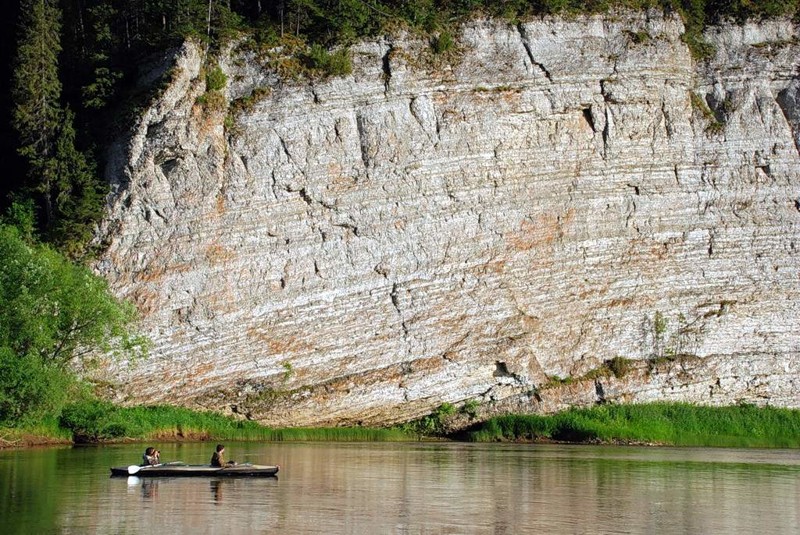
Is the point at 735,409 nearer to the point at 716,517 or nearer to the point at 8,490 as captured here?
the point at 716,517

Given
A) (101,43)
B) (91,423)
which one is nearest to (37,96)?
(101,43)

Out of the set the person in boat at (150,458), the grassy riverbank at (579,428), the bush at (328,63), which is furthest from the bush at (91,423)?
the bush at (328,63)

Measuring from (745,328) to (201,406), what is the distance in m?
20.4

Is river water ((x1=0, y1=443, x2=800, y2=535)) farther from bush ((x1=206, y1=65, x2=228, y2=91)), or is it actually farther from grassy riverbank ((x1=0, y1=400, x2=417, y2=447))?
bush ((x1=206, y1=65, x2=228, y2=91))

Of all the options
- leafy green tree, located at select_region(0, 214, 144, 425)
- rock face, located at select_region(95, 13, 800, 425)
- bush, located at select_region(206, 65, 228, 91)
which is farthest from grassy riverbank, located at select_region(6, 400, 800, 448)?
bush, located at select_region(206, 65, 228, 91)

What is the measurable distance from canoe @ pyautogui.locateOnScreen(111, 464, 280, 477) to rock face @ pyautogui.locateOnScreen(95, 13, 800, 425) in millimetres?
13614

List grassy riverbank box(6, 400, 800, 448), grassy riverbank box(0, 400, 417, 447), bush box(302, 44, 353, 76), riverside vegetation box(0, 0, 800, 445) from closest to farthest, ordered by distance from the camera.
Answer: riverside vegetation box(0, 0, 800, 445)
grassy riverbank box(0, 400, 417, 447)
grassy riverbank box(6, 400, 800, 448)
bush box(302, 44, 353, 76)

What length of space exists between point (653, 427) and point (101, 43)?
25.5m

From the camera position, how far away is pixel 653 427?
3906cm

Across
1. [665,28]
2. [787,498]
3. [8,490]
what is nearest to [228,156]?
[665,28]

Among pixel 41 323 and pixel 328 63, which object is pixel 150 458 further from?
pixel 328 63

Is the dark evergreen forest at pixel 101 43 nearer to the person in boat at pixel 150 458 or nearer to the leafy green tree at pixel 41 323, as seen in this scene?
the leafy green tree at pixel 41 323

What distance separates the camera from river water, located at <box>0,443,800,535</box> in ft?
57.7

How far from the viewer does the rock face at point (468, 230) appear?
3959cm
